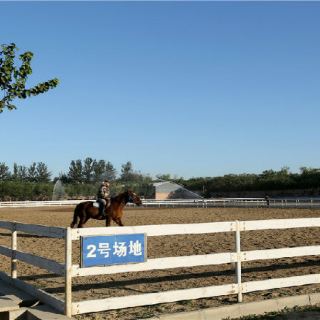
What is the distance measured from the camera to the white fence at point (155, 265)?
735cm

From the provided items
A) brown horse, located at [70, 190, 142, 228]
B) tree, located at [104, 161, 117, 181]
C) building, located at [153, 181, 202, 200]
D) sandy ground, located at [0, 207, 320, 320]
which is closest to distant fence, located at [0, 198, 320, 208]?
brown horse, located at [70, 190, 142, 228]

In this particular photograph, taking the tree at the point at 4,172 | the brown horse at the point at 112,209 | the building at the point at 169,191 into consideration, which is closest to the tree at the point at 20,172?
the tree at the point at 4,172

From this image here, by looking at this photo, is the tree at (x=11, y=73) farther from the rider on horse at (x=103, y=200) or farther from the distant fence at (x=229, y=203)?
the distant fence at (x=229, y=203)

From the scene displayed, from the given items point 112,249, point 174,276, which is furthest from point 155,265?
point 174,276

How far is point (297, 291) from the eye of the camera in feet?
29.7

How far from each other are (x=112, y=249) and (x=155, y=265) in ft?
2.50

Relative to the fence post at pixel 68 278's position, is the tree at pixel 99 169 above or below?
above

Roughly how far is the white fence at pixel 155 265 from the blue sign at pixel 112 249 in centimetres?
8

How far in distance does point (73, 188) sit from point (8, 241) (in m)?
107

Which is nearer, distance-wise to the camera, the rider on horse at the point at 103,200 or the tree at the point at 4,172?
the rider on horse at the point at 103,200

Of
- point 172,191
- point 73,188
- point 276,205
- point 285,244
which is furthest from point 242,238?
point 73,188

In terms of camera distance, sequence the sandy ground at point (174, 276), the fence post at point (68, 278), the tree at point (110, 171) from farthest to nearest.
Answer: the tree at point (110, 171)
the sandy ground at point (174, 276)
the fence post at point (68, 278)

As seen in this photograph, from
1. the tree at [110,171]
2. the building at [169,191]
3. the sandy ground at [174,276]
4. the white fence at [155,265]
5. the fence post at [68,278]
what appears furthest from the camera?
the tree at [110,171]

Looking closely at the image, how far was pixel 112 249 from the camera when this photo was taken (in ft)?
25.0
